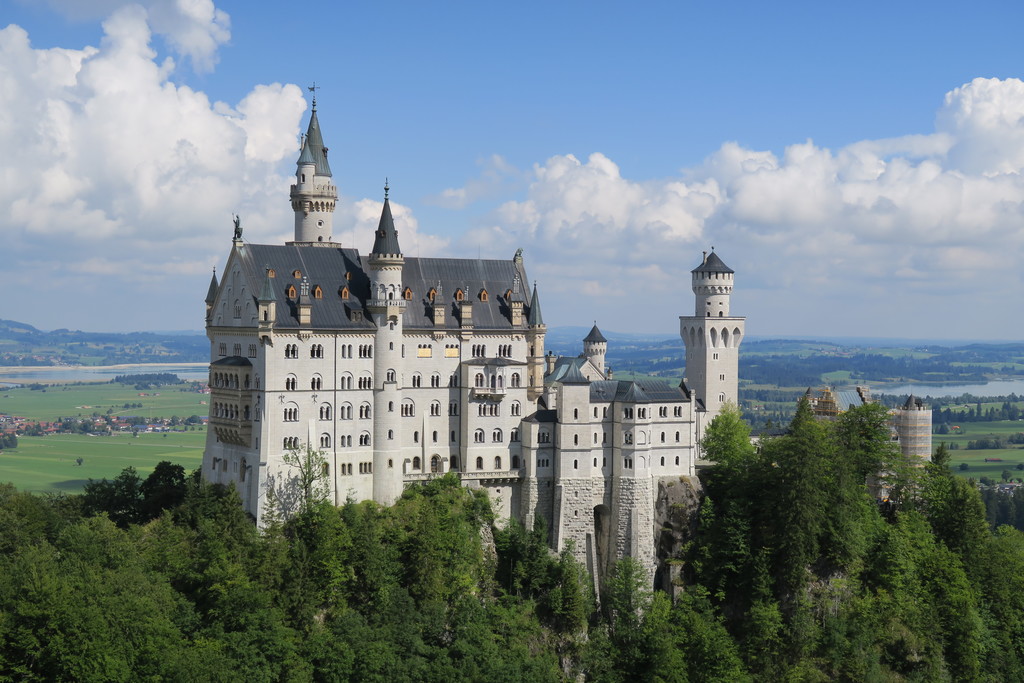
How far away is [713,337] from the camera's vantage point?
112062mm

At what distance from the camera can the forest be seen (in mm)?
79250

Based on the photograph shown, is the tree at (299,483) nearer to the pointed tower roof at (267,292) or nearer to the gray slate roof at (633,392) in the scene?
the pointed tower roof at (267,292)

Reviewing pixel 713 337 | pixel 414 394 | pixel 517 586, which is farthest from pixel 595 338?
pixel 517 586

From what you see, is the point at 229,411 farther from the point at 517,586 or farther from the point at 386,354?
the point at 517,586

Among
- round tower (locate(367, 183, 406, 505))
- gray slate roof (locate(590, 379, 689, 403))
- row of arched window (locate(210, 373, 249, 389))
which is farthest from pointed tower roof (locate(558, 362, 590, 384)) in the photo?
row of arched window (locate(210, 373, 249, 389))

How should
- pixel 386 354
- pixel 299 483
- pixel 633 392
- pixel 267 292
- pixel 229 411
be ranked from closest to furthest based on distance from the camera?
pixel 267 292 < pixel 299 483 < pixel 229 411 < pixel 386 354 < pixel 633 392

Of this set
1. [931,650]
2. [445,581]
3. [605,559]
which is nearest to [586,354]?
[605,559]

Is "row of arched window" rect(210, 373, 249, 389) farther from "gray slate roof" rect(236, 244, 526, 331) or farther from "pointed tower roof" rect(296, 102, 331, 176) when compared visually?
"pointed tower roof" rect(296, 102, 331, 176)

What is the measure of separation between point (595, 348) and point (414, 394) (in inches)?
922

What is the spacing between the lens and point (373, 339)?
3730 inches

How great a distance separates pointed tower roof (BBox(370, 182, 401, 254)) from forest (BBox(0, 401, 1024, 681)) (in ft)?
60.8

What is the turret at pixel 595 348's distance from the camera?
113 meters

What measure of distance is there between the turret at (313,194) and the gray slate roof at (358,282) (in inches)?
214

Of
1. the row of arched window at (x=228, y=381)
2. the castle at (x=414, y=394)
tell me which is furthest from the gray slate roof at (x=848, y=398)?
the row of arched window at (x=228, y=381)
